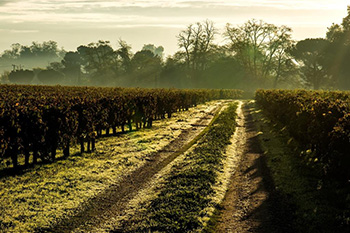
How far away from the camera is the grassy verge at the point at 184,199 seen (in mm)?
6309

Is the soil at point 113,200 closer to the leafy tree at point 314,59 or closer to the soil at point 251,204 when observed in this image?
the soil at point 251,204

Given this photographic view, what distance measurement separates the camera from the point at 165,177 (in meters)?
9.51

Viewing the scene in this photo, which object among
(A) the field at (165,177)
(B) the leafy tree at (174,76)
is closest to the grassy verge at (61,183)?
(A) the field at (165,177)

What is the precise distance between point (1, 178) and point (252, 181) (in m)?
8.18

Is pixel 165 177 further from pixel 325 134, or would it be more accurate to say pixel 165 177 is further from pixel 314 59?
pixel 314 59

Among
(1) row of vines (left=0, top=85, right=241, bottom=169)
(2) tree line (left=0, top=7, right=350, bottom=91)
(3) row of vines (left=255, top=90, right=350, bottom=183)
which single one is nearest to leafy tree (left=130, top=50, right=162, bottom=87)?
(2) tree line (left=0, top=7, right=350, bottom=91)

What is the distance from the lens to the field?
21.6 feet

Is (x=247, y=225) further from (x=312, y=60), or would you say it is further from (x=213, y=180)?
(x=312, y=60)

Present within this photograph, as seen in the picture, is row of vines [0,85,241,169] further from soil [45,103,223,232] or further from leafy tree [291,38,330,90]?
leafy tree [291,38,330,90]

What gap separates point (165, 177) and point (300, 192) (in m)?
4.24

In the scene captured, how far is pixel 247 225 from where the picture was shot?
642cm

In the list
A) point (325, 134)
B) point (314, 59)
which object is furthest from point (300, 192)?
point (314, 59)

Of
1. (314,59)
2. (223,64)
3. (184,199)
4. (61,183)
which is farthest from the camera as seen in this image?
(223,64)

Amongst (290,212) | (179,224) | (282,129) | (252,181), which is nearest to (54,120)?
(179,224)
